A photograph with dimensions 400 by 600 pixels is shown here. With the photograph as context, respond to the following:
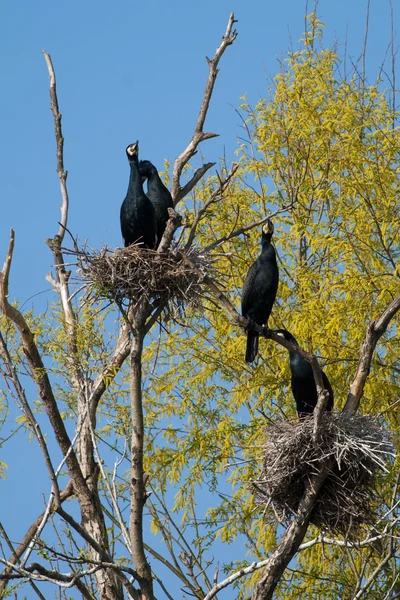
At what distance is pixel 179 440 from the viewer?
991cm

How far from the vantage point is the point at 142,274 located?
636cm

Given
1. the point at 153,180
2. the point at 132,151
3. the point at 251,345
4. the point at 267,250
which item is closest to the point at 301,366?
the point at 251,345

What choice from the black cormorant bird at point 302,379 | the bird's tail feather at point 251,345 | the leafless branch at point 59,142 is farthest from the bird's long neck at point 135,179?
the black cormorant bird at point 302,379

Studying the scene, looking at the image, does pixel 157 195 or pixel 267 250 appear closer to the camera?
pixel 267 250

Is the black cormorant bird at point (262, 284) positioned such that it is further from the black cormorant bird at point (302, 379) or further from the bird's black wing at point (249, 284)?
the black cormorant bird at point (302, 379)

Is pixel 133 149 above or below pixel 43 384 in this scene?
above

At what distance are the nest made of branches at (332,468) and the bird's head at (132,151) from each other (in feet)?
8.43

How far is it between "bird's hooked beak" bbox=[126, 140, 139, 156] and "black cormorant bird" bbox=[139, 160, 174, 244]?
0.23 meters

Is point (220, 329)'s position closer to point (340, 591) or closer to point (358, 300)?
point (358, 300)

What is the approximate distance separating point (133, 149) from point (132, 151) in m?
0.02

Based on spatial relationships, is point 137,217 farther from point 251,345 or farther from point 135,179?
point 251,345

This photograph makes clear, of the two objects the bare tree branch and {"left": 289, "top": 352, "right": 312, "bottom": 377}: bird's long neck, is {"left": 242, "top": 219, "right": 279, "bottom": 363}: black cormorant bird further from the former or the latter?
the bare tree branch

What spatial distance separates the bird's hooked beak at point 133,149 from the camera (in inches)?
305

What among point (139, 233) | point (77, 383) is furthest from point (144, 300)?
point (77, 383)
